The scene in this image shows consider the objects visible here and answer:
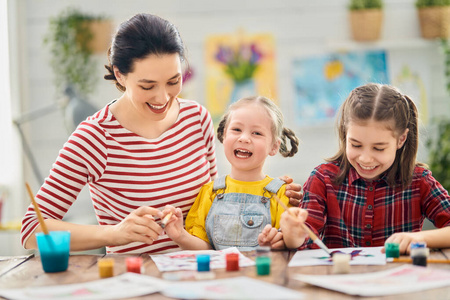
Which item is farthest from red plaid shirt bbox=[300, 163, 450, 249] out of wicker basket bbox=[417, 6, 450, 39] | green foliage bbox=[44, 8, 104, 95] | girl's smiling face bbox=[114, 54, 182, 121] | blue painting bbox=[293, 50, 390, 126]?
green foliage bbox=[44, 8, 104, 95]

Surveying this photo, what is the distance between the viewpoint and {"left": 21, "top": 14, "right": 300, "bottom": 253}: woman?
1.71m

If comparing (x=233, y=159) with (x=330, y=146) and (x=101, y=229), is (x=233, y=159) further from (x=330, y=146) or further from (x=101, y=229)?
(x=330, y=146)

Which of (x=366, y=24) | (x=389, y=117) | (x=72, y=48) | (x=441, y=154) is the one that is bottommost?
(x=441, y=154)

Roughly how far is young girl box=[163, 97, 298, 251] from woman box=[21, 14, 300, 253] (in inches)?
2.8

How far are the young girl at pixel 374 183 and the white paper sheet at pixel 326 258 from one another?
0.14 metres

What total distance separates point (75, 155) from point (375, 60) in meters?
3.21

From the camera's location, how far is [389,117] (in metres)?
1.69

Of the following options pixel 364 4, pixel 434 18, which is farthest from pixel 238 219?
pixel 434 18

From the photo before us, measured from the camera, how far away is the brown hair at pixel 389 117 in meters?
1.70

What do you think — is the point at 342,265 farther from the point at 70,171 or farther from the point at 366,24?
the point at 366,24

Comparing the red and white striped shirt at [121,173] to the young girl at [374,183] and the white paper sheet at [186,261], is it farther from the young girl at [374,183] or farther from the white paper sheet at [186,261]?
the young girl at [374,183]

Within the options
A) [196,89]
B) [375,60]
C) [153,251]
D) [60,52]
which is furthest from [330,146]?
[153,251]

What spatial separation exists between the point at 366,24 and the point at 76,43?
2.15 m

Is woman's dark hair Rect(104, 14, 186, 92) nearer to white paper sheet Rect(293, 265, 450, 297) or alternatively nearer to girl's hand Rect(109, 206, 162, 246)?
girl's hand Rect(109, 206, 162, 246)
